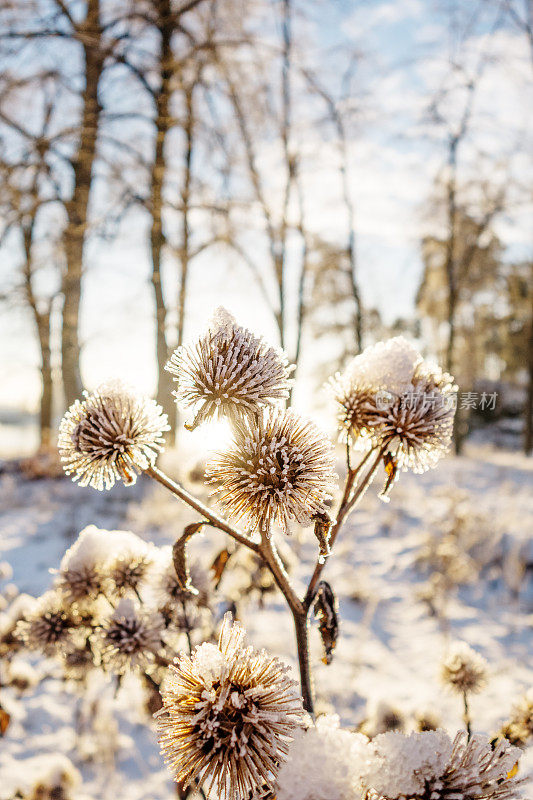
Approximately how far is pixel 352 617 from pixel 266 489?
4.12 m

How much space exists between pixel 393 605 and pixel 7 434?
28290 mm

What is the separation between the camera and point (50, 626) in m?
1.44

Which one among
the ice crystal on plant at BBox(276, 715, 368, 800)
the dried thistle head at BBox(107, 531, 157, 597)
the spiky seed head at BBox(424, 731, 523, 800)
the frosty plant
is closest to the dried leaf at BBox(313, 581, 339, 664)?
the frosty plant

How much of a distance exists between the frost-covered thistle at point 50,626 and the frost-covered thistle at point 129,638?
17cm

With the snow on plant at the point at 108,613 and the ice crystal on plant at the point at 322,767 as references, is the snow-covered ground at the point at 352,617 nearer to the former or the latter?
the snow on plant at the point at 108,613

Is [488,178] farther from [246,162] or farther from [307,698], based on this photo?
[307,698]

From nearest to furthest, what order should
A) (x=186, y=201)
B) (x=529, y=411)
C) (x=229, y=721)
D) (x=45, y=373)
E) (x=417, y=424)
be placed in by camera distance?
(x=229, y=721), (x=417, y=424), (x=186, y=201), (x=529, y=411), (x=45, y=373)

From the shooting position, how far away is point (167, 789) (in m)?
2.55

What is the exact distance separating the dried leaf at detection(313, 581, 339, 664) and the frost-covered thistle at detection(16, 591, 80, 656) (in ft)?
2.28

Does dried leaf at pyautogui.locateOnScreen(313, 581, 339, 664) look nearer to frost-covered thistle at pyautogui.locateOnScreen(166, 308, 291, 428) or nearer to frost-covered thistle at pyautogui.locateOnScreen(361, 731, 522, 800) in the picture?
frost-covered thistle at pyautogui.locateOnScreen(361, 731, 522, 800)

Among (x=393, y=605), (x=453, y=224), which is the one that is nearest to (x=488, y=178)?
(x=453, y=224)

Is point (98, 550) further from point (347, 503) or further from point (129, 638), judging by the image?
point (347, 503)

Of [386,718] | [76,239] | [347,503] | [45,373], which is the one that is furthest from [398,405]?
[45,373]

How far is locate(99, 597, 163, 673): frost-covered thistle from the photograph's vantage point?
1.27m
